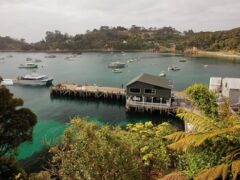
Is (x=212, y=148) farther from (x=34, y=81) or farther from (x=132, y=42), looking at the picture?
(x=132, y=42)

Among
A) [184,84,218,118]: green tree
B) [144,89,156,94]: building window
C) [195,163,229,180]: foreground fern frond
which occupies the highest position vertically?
[195,163,229,180]: foreground fern frond

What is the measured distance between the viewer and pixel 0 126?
1562cm

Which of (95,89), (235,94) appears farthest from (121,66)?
(235,94)

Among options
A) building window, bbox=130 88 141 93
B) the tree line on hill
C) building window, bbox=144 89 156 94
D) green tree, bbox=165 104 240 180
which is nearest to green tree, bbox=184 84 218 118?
green tree, bbox=165 104 240 180

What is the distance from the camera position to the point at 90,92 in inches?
1895

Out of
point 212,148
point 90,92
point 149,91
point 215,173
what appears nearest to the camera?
point 215,173

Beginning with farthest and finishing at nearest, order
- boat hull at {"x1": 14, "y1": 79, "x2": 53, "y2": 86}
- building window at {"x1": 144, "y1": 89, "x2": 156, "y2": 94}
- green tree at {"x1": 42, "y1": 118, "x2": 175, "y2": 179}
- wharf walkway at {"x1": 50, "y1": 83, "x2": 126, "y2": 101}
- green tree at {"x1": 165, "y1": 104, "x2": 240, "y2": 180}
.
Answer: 1. boat hull at {"x1": 14, "y1": 79, "x2": 53, "y2": 86}
2. wharf walkway at {"x1": 50, "y1": 83, "x2": 126, "y2": 101}
3. building window at {"x1": 144, "y1": 89, "x2": 156, "y2": 94}
4. green tree at {"x1": 42, "y1": 118, "x2": 175, "y2": 179}
5. green tree at {"x1": 165, "y1": 104, "x2": 240, "y2": 180}

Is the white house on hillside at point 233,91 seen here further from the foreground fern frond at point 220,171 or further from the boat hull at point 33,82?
the boat hull at point 33,82

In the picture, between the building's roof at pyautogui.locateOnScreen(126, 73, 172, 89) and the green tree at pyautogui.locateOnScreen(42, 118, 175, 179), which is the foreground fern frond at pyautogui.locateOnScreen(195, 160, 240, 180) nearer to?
the green tree at pyautogui.locateOnScreen(42, 118, 175, 179)

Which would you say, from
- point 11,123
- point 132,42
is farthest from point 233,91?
point 132,42

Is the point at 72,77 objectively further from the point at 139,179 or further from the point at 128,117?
the point at 139,179

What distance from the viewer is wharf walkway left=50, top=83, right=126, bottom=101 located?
4625 cm

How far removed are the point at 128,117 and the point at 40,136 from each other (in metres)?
12.9

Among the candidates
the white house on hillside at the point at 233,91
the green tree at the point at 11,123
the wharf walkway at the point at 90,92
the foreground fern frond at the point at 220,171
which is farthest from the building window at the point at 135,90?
the foreground fern frond at the point at 220,171
